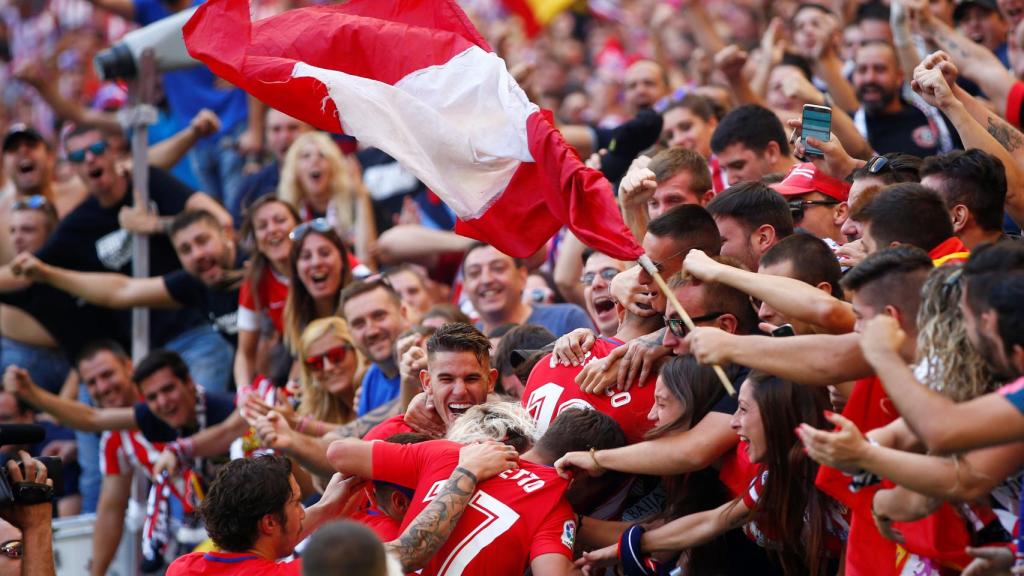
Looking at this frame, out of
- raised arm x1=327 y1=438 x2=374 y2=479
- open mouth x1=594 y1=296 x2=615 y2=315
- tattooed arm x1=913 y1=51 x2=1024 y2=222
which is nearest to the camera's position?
raised arm x1=327 y1=438 x2=374 y2=479

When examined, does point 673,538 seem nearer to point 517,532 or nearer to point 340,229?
point 517,532

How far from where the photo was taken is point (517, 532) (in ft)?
16.6

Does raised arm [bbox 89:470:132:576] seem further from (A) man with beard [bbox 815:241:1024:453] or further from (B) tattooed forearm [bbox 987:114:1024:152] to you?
(A) man with beard [bbox 815:241:1024:453]

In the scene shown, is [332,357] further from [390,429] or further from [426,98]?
[426,98]

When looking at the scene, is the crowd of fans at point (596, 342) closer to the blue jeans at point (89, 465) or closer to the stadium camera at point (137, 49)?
the blue jeans at point (89, 465)

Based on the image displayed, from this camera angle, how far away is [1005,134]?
6.02m

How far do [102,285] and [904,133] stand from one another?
18.7 ft

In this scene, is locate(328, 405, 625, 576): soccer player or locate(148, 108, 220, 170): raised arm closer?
locate(328, 405, 625, 576): soccer player

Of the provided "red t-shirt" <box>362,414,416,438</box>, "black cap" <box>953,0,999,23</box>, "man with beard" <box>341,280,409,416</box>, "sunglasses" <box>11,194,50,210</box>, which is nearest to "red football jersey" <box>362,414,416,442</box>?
"red t-shirt" <box>362,414,416,438</box>

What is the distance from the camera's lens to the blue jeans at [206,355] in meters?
10.1

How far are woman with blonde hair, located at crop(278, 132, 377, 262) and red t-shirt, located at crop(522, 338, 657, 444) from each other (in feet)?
15.6

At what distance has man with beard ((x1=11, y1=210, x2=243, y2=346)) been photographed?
9555 mm

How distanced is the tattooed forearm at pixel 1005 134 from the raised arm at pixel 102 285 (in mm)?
5871

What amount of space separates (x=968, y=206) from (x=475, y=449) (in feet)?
6.98
